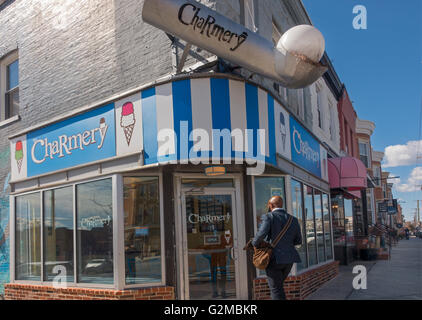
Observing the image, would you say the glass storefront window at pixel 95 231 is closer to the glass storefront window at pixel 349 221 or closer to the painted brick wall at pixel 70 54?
the painted brick wall at pixel 70 54

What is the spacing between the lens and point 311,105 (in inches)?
504

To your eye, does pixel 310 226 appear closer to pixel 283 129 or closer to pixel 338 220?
pixel 283 129

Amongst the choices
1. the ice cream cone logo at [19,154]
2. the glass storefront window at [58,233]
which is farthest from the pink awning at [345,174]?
the ice cream cone logo at [19,154]

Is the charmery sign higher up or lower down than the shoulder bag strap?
higher up

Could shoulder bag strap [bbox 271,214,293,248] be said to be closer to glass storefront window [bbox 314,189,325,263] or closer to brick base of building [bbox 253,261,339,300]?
brick base of building [bbox 253,261,339,300]

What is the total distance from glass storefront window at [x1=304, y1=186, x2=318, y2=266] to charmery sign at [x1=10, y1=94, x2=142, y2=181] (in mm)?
4425

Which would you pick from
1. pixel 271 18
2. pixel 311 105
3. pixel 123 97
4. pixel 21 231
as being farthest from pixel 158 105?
pixel 311 105

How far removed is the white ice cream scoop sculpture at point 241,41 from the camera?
6.30m

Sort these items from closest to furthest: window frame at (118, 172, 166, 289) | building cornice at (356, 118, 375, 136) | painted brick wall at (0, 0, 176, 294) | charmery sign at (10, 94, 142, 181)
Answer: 1. window frame at (118, 172, 166, 289)
2. charmery sign at (10, 94, 142, 181)
3. painted brick wall at (0, 0, 176, 294)
4. building cornice at (356, 118, 375, 136)

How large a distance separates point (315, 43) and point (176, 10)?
2.18 metres

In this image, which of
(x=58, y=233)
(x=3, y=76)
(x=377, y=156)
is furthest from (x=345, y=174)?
(x=377, y=156)

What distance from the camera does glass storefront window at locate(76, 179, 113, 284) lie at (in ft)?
24.3

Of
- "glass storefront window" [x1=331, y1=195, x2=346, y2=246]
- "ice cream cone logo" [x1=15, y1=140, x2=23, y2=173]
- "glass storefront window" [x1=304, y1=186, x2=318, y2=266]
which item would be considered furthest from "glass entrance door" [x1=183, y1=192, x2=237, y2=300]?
"glass storefront window" [x1=331, y1=195, x2=346, y2=246]

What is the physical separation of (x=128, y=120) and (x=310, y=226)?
5.02m
